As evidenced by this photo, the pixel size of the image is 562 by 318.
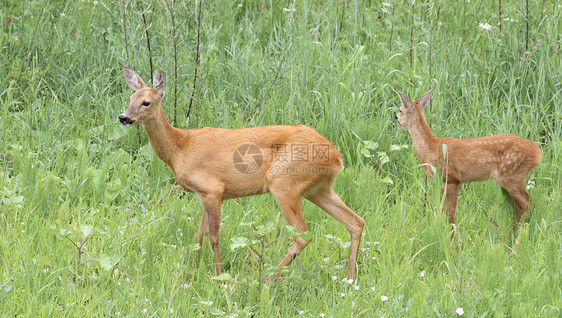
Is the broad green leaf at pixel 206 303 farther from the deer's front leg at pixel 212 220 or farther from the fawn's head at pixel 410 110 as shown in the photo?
the fawn's head at pixel 410 110

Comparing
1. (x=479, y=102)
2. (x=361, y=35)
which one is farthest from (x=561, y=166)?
(x=361, y=35)

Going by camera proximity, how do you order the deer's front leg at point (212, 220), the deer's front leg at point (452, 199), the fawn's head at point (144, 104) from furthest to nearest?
the deer's front leg at point (452, 199) → the fawn's head at point (144, 104) → the deer's front leg at point (212, 220)

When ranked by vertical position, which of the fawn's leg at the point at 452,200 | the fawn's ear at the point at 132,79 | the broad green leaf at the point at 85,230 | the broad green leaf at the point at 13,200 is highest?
the fawn's ear at the point at 132,79

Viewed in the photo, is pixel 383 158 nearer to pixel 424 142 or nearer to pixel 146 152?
pixel 424 142

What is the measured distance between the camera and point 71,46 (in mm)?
7137

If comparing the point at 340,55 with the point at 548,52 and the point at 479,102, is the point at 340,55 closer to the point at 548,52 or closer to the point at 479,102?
the point at 479,102

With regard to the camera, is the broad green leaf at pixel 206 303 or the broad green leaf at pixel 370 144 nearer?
the broad green leaf at pixel 206 303

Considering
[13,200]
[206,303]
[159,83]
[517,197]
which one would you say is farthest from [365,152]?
[13,200]

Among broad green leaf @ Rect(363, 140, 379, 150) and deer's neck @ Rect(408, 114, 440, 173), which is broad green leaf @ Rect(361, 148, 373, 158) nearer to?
broad green leaf @ Rect(363, 140, 379, 150)

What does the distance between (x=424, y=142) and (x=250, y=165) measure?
1.52 meters

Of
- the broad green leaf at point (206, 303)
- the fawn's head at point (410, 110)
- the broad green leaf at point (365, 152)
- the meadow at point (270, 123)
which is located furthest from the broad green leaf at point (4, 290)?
the fawn's head at point (410, 110)

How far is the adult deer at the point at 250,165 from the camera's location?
4836mm

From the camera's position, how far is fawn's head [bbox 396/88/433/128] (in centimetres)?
571

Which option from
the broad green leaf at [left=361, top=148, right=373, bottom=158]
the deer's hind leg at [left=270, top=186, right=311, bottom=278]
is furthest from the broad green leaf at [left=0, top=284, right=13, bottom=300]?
the broad green leaf at [left=361, top=148, right=373, bottom=158]
